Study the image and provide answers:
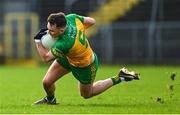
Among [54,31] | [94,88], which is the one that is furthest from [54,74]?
[54,31]

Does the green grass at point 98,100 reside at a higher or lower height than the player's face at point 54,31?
lower

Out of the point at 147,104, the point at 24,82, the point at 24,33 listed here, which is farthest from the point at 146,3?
the point at 147,104

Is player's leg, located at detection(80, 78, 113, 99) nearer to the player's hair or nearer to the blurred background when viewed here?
the player's hair

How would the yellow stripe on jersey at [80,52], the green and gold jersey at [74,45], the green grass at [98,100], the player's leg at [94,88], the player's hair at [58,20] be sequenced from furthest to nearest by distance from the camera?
the player's leg at [94,88], the yellow stripe on jersey at [80,52], the green and gold jersey at [74,45], the player's hair at [58,20], the green grass at [98,100]

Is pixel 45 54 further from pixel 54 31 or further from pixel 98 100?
pixel 98 100

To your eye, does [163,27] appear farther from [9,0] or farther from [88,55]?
[88,55]

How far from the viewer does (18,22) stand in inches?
1224

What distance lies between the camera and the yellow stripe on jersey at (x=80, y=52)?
10.6 meters

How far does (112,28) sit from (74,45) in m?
19.7

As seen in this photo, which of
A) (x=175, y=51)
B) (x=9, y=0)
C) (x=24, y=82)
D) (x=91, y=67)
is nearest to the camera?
(x=91, y=67)

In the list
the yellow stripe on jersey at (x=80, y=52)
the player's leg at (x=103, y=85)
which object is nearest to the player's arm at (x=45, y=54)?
the yellow stripe on jersey at (x=80, y=52)

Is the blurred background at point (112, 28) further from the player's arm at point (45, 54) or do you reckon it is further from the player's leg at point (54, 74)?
the player's arm at point (45, 54)

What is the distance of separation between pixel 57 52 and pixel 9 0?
21577mm

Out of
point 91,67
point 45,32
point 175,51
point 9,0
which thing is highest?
point 45,32
